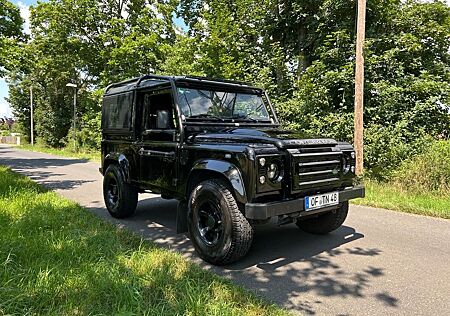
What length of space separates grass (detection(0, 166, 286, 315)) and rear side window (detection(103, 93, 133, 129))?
187 cm

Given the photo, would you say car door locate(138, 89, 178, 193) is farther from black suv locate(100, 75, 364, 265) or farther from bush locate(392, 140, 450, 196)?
bush locate(392, 140, 450, 196)

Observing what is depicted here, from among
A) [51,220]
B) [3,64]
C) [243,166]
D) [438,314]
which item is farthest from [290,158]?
[3,64]

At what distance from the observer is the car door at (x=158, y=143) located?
4.70 metres

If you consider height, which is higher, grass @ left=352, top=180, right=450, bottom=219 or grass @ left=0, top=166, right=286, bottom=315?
grass @ left=0, top=166, right=286, bottom=315

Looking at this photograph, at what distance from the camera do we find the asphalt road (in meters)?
3.11

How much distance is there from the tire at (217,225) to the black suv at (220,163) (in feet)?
0.04

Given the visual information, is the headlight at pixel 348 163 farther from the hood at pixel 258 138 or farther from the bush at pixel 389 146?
the bush at pixel 389 146

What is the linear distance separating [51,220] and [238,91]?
3429 millimetres

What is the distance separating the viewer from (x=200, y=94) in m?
4.93

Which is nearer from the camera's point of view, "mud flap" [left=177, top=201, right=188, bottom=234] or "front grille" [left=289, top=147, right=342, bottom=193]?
"front grille" [left=289, top=147, right=342, bottom=193]

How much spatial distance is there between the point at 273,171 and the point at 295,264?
3.86ft

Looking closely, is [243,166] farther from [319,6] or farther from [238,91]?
[319,6]

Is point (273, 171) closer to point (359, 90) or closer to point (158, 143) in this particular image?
point (158, 143)

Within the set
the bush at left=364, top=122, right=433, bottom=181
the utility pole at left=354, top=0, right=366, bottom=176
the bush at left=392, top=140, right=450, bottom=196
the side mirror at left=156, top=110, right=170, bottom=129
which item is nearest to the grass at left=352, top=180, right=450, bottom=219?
the bush at left=392, top=140, right=450, bottom=196
